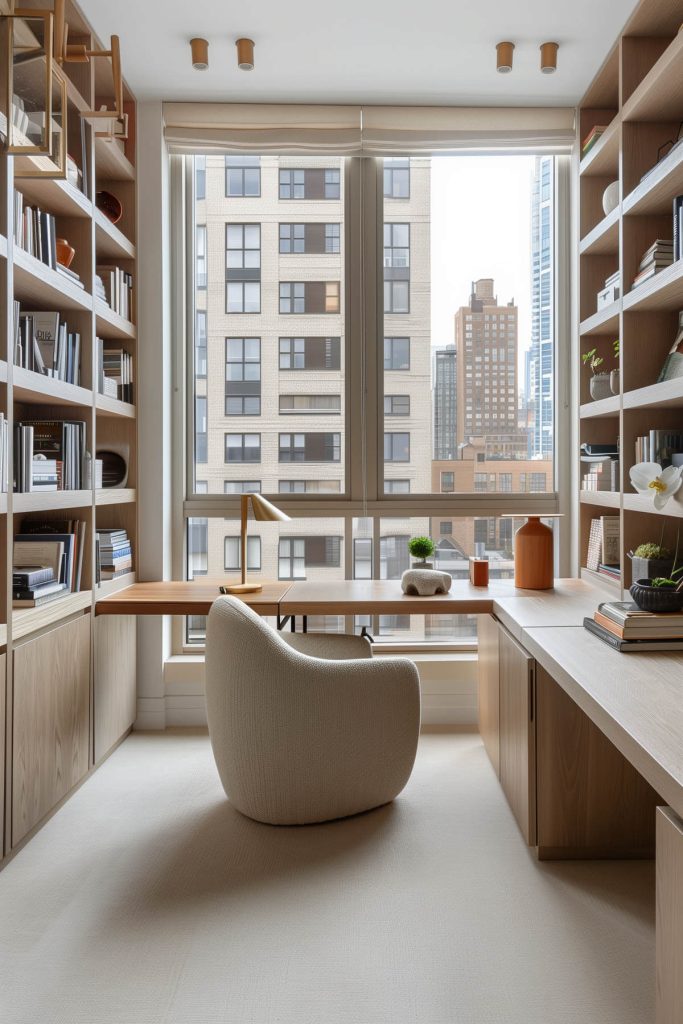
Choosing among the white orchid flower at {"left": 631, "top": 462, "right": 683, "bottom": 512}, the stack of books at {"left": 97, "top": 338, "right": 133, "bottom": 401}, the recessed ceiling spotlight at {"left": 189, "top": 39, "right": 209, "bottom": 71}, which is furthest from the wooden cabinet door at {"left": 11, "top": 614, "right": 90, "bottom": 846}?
the recessed ceiling spotlight at {"left": 189, "top": 39, "right": 209, "bottom": 71}

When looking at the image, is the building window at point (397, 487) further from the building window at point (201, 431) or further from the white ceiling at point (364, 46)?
the white ceiling at point (364, 46)

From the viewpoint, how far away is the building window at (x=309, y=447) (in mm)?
3609

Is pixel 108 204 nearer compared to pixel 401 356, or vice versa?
pixel 108 204

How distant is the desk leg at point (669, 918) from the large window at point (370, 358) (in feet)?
8.09

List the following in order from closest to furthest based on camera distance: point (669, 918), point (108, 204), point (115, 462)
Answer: point (669, 918), point (108, 204), point (115, 462)

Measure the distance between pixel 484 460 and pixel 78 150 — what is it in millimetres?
2176

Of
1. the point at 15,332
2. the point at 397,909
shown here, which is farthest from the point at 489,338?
the point at 397,909

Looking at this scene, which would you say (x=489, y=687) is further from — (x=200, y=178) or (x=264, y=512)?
(x=200, y=178)

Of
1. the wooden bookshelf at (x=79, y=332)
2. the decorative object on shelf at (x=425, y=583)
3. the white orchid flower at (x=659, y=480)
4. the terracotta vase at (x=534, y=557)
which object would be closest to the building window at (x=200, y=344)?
the wooden bookshelf at (x=79, y=332)

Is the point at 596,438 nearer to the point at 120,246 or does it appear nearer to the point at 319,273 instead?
the point at 319,273

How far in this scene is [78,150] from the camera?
2.78m

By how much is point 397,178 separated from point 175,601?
89.5 inches

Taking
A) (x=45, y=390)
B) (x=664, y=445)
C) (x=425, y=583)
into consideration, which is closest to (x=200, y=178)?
(x=45, y=390)

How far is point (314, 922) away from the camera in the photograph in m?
1.92
